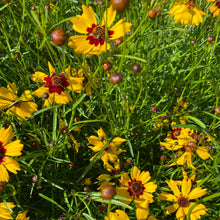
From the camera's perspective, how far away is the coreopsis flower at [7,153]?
1.12 meters

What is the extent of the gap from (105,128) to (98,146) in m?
0.39

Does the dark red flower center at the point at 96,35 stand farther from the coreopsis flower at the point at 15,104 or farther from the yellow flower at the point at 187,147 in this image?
the yellow flower at the point at 187,147

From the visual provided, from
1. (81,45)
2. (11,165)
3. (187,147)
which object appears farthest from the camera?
(187,147)

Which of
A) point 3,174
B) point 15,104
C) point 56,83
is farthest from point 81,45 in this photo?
point 3,174

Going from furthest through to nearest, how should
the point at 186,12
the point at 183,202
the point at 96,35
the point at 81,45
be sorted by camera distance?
the point at 186,12
the point at 183,202
the point at 96,35
the point at 81,45

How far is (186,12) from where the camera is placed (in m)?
1.73

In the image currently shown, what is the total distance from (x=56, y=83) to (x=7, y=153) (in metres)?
0.46

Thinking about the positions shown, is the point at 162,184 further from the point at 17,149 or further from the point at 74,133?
the point at 17,149

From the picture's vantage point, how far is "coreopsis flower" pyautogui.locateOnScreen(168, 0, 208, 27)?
5.55 ft

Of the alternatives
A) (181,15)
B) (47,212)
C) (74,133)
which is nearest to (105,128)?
(74,133)

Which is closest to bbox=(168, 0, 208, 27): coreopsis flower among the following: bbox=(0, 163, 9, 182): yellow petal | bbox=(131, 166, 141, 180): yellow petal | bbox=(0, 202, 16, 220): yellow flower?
bbox=(131, 166, 141, 180): yellow petal

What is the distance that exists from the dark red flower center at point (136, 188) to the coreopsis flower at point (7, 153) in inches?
27.8

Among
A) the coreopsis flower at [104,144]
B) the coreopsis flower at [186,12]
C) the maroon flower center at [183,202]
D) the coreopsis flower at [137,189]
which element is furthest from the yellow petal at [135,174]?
the coreopsis flower at [186,12]

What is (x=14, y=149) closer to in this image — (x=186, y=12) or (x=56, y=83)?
(x=56, y=83)
